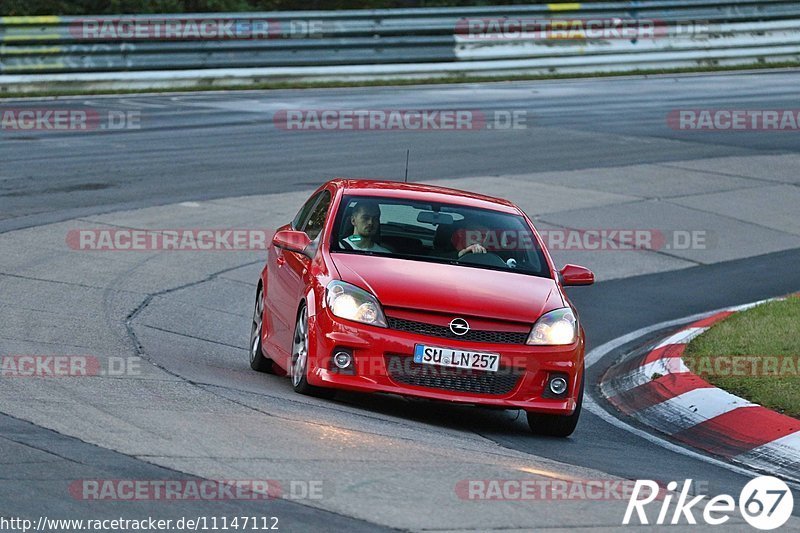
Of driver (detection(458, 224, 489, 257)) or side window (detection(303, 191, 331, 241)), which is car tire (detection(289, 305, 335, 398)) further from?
driver (detection(458, 224, 489, 257))

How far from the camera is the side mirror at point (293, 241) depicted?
9.80m

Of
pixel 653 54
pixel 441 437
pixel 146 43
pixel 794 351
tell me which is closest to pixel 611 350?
pixel 794 351

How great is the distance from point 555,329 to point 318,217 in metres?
2.18

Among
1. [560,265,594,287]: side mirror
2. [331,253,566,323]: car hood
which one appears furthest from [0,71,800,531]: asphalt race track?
[560,265,594,287]: side mirror

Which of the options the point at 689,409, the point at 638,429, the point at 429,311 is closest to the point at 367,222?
the point at 429,311

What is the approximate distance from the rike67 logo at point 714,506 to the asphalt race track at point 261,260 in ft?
0.53

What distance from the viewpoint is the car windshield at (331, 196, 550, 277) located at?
384 inches

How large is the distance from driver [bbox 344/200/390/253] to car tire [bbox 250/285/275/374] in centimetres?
123

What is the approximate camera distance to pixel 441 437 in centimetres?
827

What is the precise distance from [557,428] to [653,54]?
83.6 ft

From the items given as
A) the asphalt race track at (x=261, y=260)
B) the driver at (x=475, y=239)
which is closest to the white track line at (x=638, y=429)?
the asphalt race track at (x=261, y=260)

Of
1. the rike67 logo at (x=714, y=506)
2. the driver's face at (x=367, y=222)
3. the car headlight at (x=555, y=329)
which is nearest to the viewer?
the rike67 logo at (x=714, y=506)

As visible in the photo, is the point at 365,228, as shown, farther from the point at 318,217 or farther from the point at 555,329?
the point at 555,329

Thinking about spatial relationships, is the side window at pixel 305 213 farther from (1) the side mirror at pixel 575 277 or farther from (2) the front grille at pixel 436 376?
(2) the front grille at pixel 436 376
